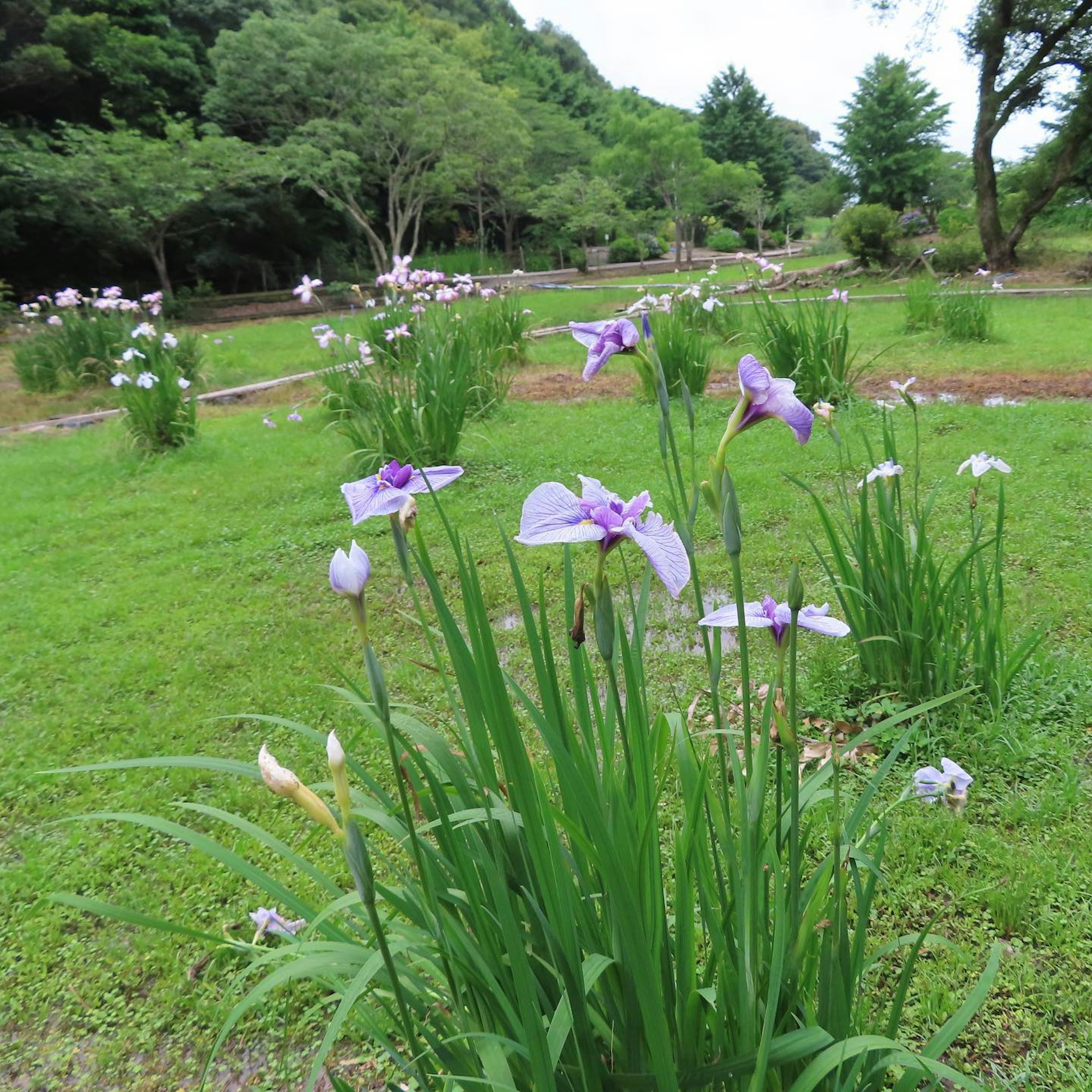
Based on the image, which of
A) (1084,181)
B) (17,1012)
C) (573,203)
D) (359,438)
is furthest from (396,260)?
(573,203)

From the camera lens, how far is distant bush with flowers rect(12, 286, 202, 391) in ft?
23.1

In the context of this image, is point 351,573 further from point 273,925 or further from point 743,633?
point 273,925

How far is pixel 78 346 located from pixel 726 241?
2371 centimetres

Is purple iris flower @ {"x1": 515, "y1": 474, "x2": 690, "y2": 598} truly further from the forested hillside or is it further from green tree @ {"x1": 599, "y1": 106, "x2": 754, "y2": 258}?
green tree @ {"x1": 599, "y1": 106, "x2": 754, "y2": 258}

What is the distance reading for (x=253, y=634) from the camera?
2.96 m

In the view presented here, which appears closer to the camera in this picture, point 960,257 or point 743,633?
point 743,633

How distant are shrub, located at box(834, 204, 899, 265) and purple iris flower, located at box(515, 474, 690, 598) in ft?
51.0

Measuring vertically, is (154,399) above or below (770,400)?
below

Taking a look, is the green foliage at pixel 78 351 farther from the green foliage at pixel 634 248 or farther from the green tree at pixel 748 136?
the green tree at pixel 748 136

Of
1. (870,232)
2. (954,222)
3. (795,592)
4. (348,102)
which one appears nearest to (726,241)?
(954,222)

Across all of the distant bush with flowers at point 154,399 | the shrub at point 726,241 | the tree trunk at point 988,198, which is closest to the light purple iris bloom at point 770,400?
the distant bush with flowers at point 154,399

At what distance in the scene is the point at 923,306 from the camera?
23.8 feet

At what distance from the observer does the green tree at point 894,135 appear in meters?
20.5

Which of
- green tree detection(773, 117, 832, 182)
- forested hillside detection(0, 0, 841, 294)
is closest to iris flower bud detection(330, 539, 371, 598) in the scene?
forested hillside detection(0, 0, 841, 294)
